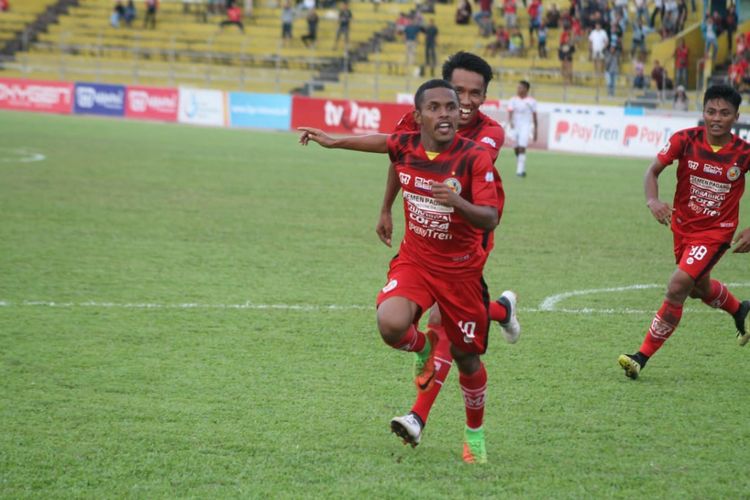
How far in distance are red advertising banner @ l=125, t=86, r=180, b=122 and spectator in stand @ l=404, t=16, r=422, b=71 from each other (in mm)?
8728

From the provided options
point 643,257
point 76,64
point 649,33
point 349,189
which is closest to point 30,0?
point 76,64

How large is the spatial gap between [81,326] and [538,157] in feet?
70.4

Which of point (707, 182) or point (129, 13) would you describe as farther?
point (129, 13)

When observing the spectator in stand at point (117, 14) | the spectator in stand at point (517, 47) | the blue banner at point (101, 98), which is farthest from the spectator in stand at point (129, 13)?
the spectator in stand at point (517, 47)

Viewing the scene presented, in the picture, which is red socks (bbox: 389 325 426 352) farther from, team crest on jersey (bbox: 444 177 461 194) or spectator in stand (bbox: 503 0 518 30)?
spectator in stand (bbox: 503 0 518 30)

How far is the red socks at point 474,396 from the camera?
5.43 m

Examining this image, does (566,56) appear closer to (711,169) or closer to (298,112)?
(298,112)

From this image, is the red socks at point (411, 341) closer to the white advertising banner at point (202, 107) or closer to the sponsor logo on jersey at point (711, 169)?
the sponsor logo on jersey at point (711, 169)

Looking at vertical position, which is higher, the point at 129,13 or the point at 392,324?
the point at 129,13

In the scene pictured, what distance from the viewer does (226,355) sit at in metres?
7.42

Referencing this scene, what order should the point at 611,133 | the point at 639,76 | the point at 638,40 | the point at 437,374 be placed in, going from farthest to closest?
1. the point at 638,40
2. the point at 639,76
3. the point at 611,133
4. the point at 437,374

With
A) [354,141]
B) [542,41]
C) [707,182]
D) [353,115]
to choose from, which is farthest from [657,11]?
[354,141]

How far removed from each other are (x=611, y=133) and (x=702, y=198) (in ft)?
75.5

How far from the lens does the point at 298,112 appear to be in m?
36.0
